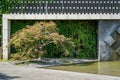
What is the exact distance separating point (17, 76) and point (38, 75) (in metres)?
0.74

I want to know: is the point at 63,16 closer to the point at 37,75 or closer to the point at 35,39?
the point at 35,39

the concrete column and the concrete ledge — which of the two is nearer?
the concrete column

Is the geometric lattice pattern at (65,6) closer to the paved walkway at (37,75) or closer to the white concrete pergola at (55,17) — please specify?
the white concrete pergola at (55,17)

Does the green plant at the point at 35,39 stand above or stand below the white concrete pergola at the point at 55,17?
below

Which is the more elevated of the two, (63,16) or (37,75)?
(63,16)

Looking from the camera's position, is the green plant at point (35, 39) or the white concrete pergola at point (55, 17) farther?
the white concrete pergola at point (55, 17)

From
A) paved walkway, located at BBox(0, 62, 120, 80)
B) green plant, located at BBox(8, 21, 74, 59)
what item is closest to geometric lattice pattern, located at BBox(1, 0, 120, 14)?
green plant, located at BBox(8, 21, 74, 59)

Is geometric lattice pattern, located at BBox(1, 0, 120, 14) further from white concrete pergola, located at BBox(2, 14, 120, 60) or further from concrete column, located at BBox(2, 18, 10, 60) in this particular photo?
concrete column, located at BBox(2, 18, 10, 60)

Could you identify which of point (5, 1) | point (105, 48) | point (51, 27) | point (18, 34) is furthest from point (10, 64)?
point (105, 48)

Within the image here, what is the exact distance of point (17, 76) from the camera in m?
11.4

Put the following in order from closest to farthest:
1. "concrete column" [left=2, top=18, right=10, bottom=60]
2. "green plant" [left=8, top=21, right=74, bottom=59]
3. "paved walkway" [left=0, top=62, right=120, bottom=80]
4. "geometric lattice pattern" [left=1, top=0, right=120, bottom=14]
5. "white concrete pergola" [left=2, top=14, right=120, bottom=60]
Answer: "paved walkway" [left=0, top=62, right=120, bottom=80], "green plant" [left=8, top=21, right=74, bottom=59], "concrete column" [left=2, top=18, right=10, bottom=60], "white concrete pergola" [left=2, top=14, right=120, bottom=60], "geometric lattice pattern" [left=1, top=0, right=120, bottom=14]

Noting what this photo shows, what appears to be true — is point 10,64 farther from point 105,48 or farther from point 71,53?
point 105,48

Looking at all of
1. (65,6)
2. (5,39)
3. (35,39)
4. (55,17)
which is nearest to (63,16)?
(55,17)

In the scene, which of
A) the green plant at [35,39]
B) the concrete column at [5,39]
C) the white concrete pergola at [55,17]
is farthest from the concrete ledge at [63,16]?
the green plant at [35,39]
